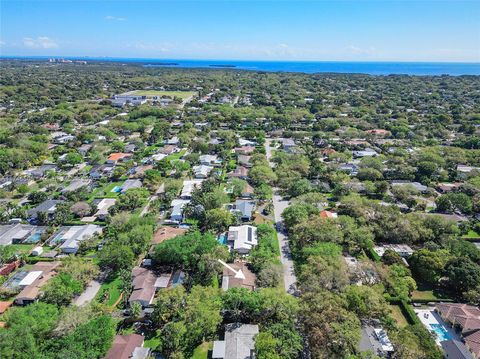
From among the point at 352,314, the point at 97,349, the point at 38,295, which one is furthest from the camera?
the point at 38,295

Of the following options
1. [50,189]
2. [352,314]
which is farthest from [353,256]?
[50,189]

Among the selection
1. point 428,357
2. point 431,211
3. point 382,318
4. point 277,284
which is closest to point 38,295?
point 277,284

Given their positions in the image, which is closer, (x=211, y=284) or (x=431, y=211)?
(x=211, y=284)

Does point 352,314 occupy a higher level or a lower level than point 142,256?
higher

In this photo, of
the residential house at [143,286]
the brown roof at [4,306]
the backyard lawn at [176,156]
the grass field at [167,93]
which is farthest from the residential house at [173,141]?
the grass field at [167,93]

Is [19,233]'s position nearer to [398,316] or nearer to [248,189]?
[248,189]

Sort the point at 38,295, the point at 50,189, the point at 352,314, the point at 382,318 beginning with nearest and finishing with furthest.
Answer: the point at 352,314
the point at 382,318
the point at 38,295
the point at 50,189

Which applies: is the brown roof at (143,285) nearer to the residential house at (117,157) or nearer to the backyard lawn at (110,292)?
the backyard lawn at (110,292)

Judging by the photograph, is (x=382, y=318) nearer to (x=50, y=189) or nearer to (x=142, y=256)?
(x=142, y=256)
